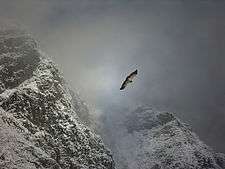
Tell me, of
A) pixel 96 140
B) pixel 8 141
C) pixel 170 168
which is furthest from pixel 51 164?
pixel 170 168

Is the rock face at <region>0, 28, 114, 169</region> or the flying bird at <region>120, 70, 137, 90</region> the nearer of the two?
the flying bird at <region>120, 70, 137, 90</region>

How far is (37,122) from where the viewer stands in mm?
121812

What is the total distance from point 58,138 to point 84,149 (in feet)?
38.1

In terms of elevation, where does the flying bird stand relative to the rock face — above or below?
below

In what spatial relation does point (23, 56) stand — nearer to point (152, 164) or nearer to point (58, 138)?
point (58, 138)

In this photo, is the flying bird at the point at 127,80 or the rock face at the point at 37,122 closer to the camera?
the flying bird at the point at 127,80

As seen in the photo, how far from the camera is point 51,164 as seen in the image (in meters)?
101

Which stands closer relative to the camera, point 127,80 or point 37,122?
point 127,80

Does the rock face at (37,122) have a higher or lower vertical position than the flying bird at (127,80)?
higher

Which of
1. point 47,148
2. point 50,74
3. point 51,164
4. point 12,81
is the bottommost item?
point 51,164

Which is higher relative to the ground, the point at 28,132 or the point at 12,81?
the point at 12,81

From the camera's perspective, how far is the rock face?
97562 mm

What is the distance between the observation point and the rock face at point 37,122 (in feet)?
320

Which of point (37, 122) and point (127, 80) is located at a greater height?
point (37, 122)
